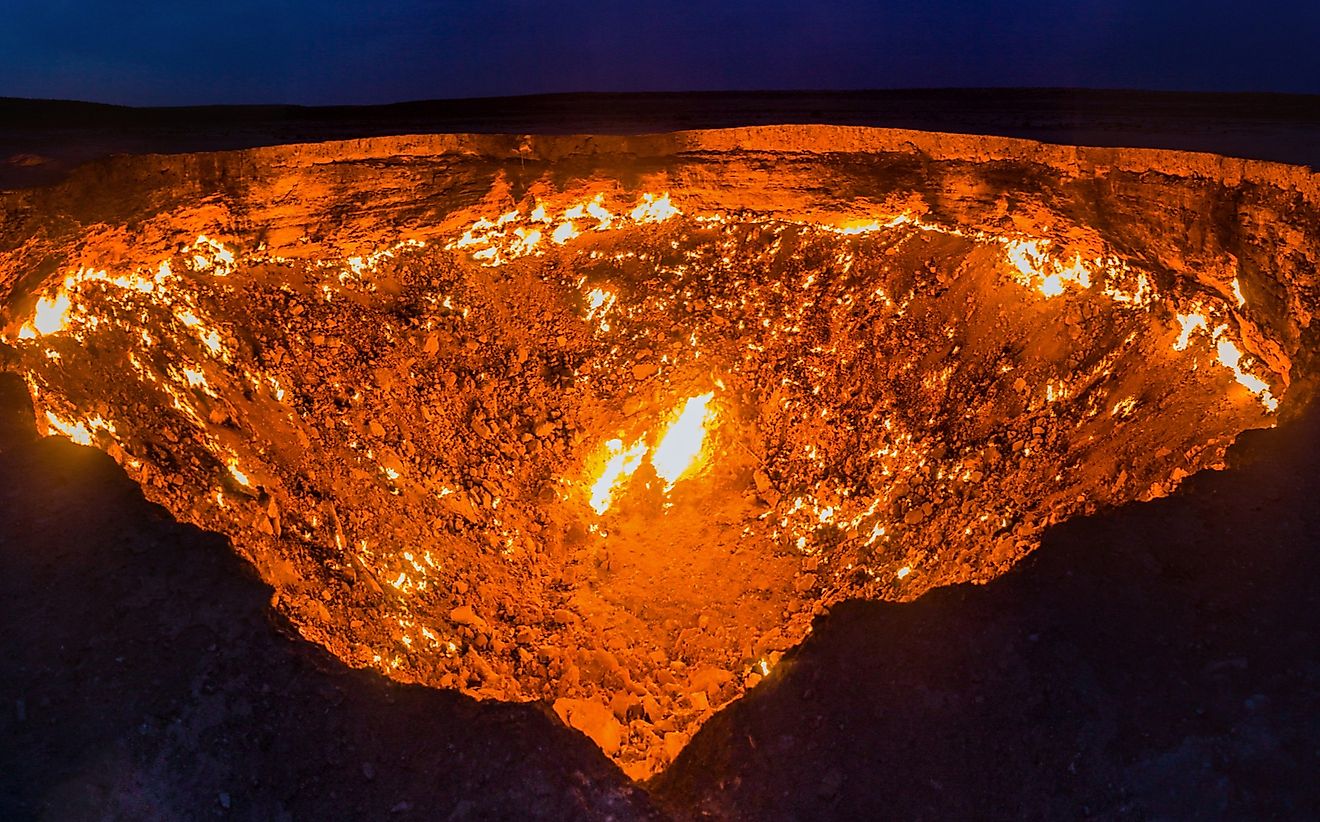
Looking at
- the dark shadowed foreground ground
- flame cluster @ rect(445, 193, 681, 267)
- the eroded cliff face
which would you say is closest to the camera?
the dark shadowed foreground ground

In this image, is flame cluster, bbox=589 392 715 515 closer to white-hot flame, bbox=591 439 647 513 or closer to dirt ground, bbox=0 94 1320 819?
white-hot flame, bbox=591 439 647 513

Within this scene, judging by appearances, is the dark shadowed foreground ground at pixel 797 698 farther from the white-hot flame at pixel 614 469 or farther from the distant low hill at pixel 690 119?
the distant low hill at pixel 690 119

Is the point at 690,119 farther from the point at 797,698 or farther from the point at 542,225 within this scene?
the point at 797,698

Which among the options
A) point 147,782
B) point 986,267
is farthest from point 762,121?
point 147,782

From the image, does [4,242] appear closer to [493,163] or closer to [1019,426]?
[493,163]

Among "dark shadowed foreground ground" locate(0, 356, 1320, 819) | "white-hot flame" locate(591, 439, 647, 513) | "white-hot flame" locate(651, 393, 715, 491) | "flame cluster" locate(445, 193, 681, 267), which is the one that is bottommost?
"dark shadowed foreground ground" locate(0, 356, 1320, 819)

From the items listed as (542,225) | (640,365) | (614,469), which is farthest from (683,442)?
(542,225)

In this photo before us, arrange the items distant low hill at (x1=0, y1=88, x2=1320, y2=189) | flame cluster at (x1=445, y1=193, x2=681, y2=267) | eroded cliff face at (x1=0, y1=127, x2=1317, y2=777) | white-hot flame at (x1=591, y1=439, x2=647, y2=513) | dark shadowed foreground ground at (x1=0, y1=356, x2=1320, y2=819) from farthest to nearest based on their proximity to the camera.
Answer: white-hot flame at (x1=591, y1=439, x2=647, y2=513), flame cluster at (x1=445, y1=193, x2=681, y2=267), distant low hill at (x1=0, y1=88, x2=1320, y2=189), eroded cliff face at (x1=0, y1=127, x2=1317, y2=777), dark shadowed foreground ground at (x1=0, y1=356, x2=1320, y2=819)

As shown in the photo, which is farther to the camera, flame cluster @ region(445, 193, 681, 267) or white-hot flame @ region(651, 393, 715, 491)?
white-hot flame @ region(651, 393, 715, 491)

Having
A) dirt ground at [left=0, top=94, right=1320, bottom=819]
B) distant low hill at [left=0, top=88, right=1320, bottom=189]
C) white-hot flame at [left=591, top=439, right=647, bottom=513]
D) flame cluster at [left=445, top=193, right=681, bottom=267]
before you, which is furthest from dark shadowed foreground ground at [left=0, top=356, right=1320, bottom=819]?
flame cluster at [left=445, top=193, right=681, bottom=267]
